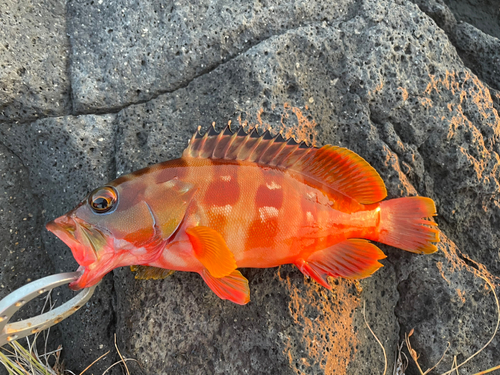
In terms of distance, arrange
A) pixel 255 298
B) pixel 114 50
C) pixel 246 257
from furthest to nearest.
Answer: pixel 114 50 → pixel 255 298 → pixel 246 257

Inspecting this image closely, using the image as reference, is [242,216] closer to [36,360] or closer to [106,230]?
[106,230]

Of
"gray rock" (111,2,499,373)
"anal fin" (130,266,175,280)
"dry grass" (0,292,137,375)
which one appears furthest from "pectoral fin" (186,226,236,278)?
"dry grass" (0,292,137,375)

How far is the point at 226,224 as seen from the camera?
1794 millimetres

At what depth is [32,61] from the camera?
243 centimetres

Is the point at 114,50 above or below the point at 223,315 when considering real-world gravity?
above

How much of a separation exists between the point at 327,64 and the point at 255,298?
1555 mm

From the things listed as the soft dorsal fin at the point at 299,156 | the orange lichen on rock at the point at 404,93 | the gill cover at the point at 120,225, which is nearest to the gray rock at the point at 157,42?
the soft dorsal fin at the point at 299,156

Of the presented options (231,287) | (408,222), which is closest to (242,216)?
(231,287)

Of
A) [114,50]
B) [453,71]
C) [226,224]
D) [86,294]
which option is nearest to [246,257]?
[226,224]

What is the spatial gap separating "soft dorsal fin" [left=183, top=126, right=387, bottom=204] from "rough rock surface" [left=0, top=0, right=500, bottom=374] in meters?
0.31

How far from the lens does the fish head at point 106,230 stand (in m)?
1.64

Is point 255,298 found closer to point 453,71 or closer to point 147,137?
point 147,137

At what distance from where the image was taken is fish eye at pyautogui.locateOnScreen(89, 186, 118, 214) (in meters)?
1.66

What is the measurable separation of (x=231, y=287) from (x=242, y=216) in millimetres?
363
